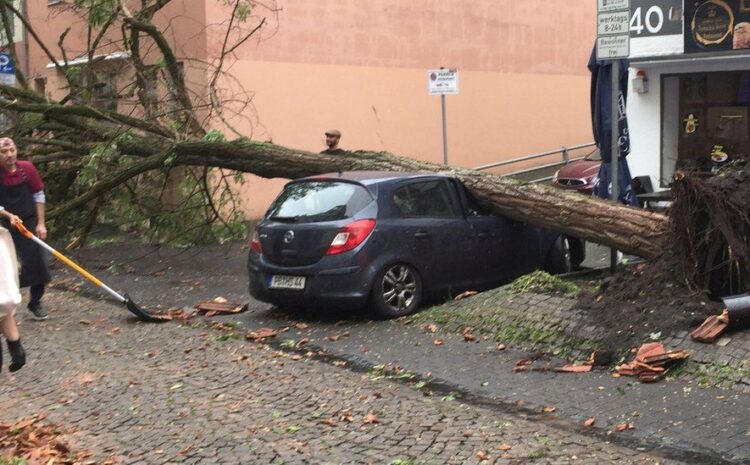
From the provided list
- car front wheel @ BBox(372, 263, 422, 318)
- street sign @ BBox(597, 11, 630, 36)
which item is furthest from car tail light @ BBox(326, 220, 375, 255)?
street sign @ BBox(597, 11, 630, 36)

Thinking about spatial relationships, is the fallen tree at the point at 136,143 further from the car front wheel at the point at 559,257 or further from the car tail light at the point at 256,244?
the car tail light at the point at 256,244

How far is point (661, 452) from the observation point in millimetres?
5141

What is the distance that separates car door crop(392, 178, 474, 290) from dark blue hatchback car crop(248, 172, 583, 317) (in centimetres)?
1

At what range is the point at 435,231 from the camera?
9.31 m

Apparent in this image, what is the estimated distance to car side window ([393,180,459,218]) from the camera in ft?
30.5

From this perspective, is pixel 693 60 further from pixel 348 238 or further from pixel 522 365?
pixel 522 365

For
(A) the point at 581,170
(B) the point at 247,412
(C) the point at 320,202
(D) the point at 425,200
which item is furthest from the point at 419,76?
(B) the point at 247,412

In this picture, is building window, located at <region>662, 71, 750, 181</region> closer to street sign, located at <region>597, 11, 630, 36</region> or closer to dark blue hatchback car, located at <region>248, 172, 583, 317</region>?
street sign, located at <region>597, 11, 630, 36</region>

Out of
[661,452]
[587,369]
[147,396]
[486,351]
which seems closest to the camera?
[661,452]

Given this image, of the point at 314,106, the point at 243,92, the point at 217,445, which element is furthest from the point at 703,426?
the point at 314,106

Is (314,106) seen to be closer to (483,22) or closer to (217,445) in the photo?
(483,22)

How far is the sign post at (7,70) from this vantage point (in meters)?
15.0

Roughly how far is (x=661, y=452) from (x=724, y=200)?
8.71 feet

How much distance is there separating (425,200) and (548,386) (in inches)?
131
